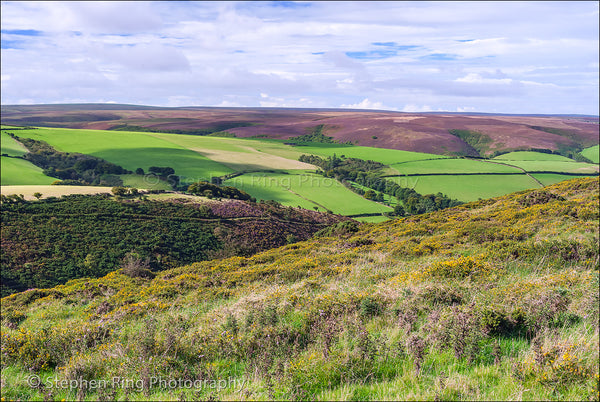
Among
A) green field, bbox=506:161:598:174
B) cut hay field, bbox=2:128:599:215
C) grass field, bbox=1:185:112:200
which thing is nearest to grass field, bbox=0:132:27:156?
cut hay field, bbox=2:128:599:215

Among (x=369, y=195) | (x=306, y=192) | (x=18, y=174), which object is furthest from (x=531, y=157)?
(x=18, y=174)

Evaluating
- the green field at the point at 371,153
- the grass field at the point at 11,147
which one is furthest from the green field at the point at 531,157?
the grass field at the point at 11,147

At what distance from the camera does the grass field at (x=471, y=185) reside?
3172 inches

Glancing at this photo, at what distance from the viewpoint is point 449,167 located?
10588 centimetres

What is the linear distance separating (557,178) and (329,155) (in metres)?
74.4

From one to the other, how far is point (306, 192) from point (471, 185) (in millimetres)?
43531

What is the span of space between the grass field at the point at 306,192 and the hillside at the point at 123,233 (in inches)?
373

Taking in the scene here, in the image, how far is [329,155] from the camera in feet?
442

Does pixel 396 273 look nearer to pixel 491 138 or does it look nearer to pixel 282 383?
pixel 282 383

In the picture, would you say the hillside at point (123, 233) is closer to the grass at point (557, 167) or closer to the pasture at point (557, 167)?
the pasture at point (557, 167)

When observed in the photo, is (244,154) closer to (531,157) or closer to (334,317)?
(531,157)

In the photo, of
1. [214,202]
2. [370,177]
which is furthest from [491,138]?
[214,202]

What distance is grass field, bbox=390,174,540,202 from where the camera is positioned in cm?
8056

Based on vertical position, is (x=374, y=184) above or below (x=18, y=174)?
below
